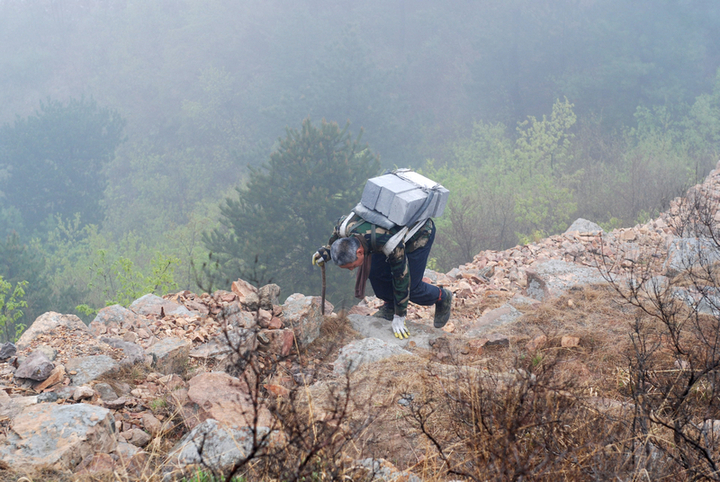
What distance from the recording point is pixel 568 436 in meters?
2.28

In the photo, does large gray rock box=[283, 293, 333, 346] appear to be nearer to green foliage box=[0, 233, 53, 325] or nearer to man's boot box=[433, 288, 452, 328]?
man's boot box=[433, 288, 452, 328]

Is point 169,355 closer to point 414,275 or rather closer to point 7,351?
point 7,351

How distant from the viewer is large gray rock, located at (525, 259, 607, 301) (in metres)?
5.95

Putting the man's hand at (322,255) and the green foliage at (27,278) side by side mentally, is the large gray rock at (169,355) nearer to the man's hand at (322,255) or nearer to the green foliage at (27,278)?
the man's hand at (322,255)

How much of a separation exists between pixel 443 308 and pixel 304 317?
1.44 m

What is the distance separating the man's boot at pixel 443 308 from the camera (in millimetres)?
4984

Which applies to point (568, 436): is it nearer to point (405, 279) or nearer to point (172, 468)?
point (172, 468)

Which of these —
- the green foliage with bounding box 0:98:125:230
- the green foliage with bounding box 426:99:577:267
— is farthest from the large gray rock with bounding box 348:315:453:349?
the green foliage with bounding box 0:98:125:230

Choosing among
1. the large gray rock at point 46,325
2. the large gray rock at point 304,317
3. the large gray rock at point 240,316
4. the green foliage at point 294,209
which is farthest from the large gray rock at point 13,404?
the green foliage at point 294,209

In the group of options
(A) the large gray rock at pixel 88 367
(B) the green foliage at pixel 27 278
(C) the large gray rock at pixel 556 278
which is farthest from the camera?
(B) the green foliage at pixel 27 278

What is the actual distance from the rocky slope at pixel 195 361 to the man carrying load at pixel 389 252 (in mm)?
390

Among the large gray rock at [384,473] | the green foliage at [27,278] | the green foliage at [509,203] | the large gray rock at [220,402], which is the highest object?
the large gray rock at [384,473]

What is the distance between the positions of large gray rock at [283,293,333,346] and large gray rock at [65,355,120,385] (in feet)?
4.60

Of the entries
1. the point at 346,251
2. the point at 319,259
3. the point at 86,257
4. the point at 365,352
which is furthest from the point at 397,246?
the point at 86,257
